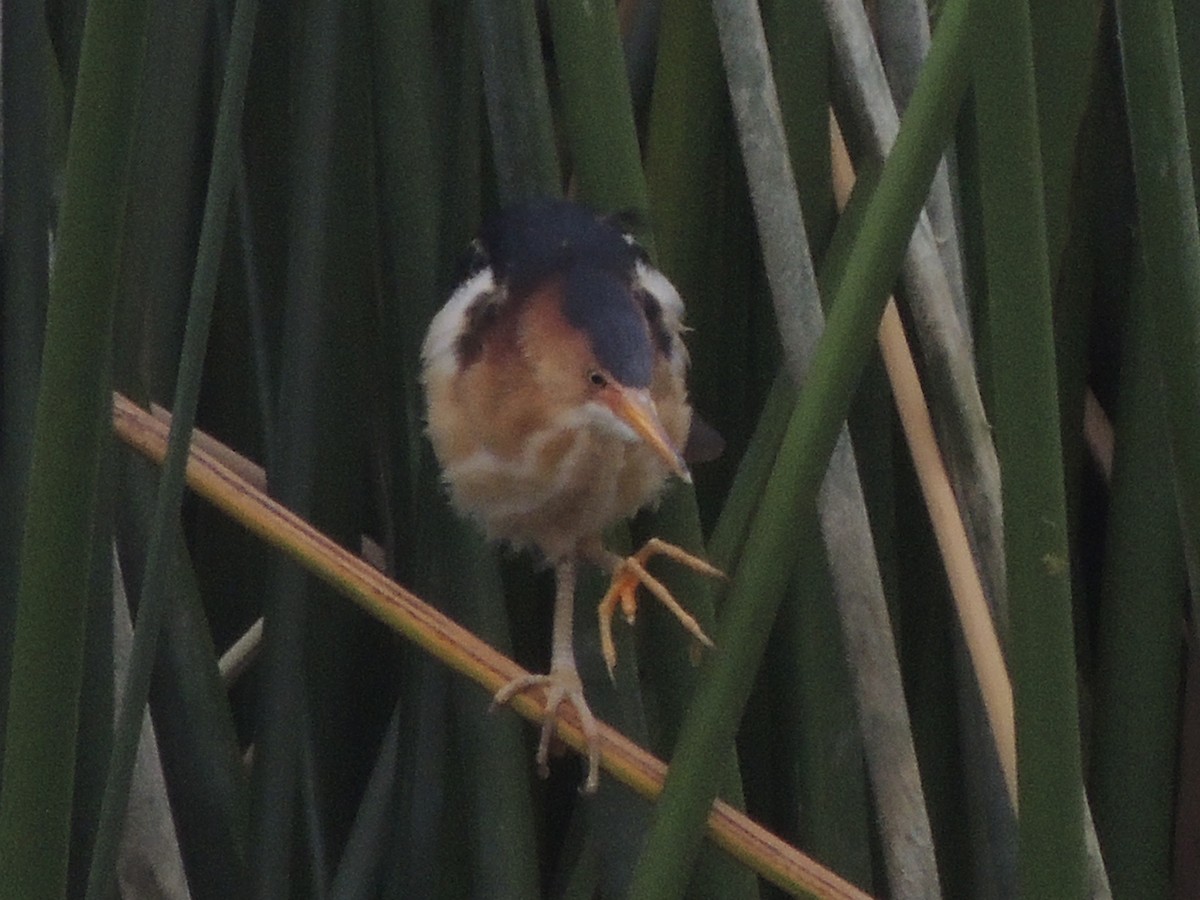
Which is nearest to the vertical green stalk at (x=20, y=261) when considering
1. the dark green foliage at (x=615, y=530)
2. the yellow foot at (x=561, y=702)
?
the dark green foliage at (x=615, y=530)

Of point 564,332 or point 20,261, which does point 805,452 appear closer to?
point 564,332

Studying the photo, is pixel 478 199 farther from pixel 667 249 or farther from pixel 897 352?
pixel 897 352

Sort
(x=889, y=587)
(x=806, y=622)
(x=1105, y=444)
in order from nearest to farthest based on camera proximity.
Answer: (x=806, y=622) < (x=889, y=587) < (x=1105, y=444)

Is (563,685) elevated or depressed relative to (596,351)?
depressed

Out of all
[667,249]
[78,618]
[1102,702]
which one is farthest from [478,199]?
[1102,702]

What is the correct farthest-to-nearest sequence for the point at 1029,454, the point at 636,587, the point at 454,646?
the point at 636,587 < the point at 454,646 < the point at 1029,454

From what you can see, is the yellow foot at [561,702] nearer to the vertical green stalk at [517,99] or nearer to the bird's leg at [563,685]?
the bird's leg at [563,685]

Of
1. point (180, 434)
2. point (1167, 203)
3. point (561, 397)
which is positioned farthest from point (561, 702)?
point (1167, 203)
